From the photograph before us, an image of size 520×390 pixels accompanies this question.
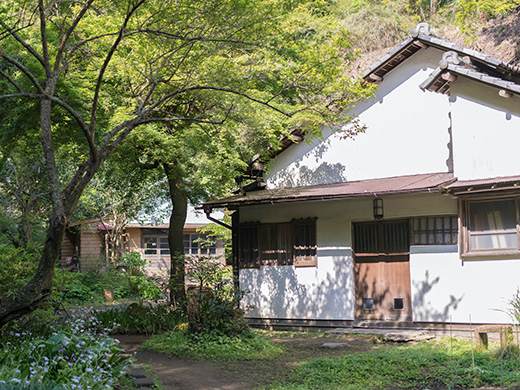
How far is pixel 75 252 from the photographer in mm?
30719

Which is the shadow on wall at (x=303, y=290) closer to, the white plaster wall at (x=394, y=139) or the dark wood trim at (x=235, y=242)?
the dark wood trim at (x=235, y=242)

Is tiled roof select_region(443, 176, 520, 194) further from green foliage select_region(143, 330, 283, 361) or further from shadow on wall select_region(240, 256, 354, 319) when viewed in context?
green foliage select_region(143, 330, 283, 361)

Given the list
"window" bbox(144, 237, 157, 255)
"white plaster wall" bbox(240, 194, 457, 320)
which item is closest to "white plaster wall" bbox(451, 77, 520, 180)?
"white plaster wall" bbox(240, 194, 457, 320)

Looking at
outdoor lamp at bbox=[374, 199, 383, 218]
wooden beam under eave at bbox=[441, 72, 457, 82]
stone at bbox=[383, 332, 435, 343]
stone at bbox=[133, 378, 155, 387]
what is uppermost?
wooden beam under eave at bbox=[441, 72, 457, 82]

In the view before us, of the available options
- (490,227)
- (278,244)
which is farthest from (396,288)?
(278,244)

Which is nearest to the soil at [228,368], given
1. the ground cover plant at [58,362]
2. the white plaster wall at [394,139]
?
the ground cover plant at [58,362]

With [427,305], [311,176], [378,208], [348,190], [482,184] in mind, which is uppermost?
[311,176]

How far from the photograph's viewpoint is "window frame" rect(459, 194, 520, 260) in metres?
10.8

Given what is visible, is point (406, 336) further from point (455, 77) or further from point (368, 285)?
point (455, 77)

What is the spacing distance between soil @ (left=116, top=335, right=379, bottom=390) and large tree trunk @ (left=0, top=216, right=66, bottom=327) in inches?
87.5

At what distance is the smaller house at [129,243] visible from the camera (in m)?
27.7

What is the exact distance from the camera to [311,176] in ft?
47.2

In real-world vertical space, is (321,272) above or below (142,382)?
above

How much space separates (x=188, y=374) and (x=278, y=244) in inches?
245
